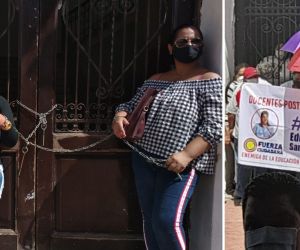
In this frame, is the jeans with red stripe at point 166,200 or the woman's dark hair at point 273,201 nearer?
the woman's dark hair at point 273,201

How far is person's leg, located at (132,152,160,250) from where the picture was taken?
12.4 ft

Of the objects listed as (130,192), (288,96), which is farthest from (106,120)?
(288,96)

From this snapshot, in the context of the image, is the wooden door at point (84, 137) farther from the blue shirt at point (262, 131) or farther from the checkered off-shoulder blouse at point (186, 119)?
the blue shirt at point (262, 131)

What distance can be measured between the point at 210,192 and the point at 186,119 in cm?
63

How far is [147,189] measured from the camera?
12.4 ft

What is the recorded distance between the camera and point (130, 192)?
14.6ft

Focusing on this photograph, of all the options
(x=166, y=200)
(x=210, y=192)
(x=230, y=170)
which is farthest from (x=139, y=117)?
(x=230, y=170)

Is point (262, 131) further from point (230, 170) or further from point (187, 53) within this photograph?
point (230, 170)

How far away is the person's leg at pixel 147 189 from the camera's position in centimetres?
378

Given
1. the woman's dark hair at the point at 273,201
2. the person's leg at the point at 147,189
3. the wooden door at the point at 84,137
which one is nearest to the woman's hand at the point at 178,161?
the person's leg at the point at 147,189

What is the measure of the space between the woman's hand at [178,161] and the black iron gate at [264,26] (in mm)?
3634

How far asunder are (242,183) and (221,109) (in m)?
0.80

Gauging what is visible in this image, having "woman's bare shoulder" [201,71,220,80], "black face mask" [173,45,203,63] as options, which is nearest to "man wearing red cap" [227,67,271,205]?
"woman's bare shoulder" [201,71,220,80]

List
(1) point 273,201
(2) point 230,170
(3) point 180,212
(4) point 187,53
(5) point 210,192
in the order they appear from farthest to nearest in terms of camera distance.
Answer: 1. (2) point 230,170
2. (5) point 210,192
3. (4) point 187,53
4. (3) point 180,212
5. (1) point 273,201
